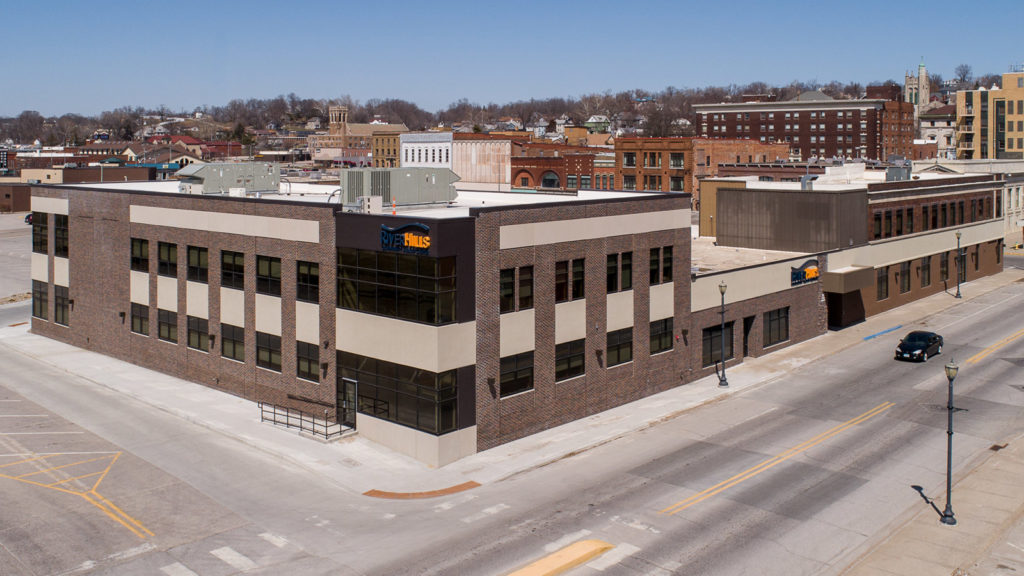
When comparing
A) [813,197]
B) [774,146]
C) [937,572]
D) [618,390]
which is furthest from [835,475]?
[774,146]

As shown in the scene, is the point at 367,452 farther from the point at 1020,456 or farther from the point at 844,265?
the point at 844,265

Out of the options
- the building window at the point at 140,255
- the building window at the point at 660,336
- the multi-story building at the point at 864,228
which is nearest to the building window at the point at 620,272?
the building window at the point at 660,336

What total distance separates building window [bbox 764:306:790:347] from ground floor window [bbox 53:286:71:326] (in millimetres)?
39960

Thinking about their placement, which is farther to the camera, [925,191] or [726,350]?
[925,191]

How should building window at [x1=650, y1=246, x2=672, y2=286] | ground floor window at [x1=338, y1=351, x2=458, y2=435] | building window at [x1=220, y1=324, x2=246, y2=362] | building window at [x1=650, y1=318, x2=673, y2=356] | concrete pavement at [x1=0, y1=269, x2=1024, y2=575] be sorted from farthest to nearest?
1. building window at [x1=650, y1=318, x2=673, y2=356]
2. building window at [x1=650, y1=246, x2=672, y2=286]
3. building window at [x1=220, y1=324, x2=246, y2=362]
4. ground floor window at [x1=338, y1=351, x2=458, y2=435]
5. concrete pavement at [x1=0, y1=269, x2=1024, y2=575]

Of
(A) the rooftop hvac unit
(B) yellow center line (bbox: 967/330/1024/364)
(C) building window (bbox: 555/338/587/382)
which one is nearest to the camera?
(A) the rooftop hvac unit

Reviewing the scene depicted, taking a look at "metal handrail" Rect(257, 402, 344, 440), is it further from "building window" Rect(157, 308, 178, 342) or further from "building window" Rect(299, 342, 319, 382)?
"building window" Rect(157, 308, 178, 342)

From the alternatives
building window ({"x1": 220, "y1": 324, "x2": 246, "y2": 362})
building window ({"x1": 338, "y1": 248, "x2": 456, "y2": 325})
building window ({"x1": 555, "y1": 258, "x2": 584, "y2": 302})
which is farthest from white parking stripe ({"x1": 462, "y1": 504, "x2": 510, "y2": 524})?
building window ({"x1": 220, "y1": 324, "x2": 246, "y2": 362})

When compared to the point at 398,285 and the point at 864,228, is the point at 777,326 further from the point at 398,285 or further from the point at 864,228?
the point at 398,285

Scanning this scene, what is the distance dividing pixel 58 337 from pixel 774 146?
331ft

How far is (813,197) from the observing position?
58.8 m

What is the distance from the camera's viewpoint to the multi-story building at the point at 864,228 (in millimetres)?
58500

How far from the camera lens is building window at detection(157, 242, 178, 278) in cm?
4662

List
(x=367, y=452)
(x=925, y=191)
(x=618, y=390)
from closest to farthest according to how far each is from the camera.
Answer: (x=367, y=452), (x=618, y=390), (x=925, y=191)
